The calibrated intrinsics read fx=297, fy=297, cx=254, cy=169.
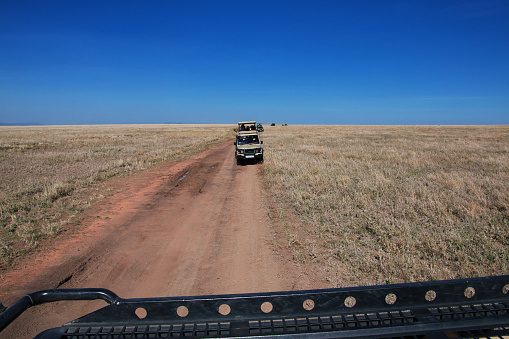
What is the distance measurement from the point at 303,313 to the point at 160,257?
4.42 meters

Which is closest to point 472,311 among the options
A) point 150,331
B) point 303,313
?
point 303,313

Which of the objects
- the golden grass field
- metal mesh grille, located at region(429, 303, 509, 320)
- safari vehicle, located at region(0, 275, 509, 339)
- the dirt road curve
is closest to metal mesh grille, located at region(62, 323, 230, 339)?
safari vehicle, located at region(0, 275, 509, 339)

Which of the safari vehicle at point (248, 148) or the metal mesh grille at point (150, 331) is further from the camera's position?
the safari vehicle at point (248, 148)

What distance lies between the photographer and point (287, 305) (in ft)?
5.52

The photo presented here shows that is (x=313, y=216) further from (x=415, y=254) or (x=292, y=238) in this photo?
(x=415, y=254)

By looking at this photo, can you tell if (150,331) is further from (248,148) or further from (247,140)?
(247,140)

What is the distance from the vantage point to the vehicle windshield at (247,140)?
18.1 meters

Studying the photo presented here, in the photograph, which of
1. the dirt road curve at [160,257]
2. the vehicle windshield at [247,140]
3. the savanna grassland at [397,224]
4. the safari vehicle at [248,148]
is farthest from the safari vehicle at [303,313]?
the vehicle windshield at [247,140]

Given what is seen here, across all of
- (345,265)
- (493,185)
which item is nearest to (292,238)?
(345,265)

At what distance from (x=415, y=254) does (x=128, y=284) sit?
16.2ft

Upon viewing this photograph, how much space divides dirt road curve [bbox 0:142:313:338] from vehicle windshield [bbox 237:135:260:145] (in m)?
8.54

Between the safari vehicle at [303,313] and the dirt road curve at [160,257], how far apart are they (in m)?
2.66

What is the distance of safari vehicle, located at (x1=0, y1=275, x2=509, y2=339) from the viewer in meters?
1.57

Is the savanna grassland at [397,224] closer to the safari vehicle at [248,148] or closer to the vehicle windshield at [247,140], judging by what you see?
the safari vehicle at [248,148]
